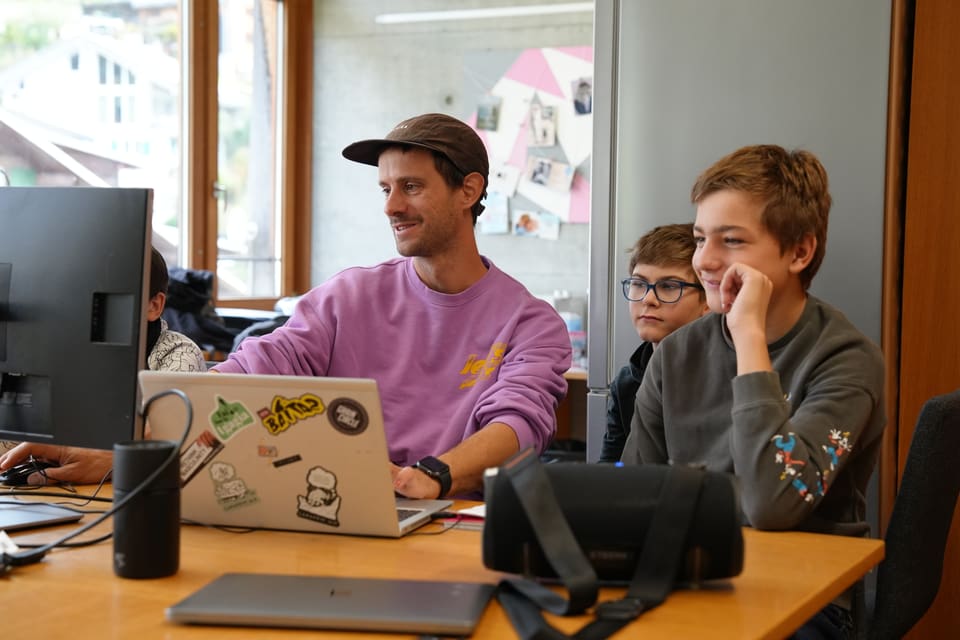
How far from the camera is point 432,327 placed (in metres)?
1.98

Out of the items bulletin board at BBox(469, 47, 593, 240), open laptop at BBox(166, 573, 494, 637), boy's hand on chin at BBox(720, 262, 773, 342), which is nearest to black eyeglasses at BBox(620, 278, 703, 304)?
boy's hand on chin at BBox(720, 262, 773, 342)

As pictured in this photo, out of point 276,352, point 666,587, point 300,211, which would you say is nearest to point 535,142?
point 300,211

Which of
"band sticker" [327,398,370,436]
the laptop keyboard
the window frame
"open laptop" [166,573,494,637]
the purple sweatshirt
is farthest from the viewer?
the window frame

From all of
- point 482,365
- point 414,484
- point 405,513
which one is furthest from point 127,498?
point 482,365

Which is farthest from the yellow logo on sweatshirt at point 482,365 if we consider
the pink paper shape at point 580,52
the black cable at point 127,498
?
the pink paper shape at point 580,52

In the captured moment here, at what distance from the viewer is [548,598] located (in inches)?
38.3

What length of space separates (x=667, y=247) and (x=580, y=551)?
53.0 inches

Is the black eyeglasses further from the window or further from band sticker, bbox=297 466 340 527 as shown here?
the window

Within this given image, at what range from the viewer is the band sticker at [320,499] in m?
1.24

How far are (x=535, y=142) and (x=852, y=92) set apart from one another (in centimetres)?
254

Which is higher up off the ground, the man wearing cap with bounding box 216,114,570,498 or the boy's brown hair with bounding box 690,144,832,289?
the boy's brown hair with bounding box 690,144,832,289

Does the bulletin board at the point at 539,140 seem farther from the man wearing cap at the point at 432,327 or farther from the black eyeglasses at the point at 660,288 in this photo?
the man wearing cap at the point at 432,327

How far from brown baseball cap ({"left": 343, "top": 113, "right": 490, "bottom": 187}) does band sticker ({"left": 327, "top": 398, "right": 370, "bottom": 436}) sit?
3.01ft

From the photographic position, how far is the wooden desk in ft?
3.05
